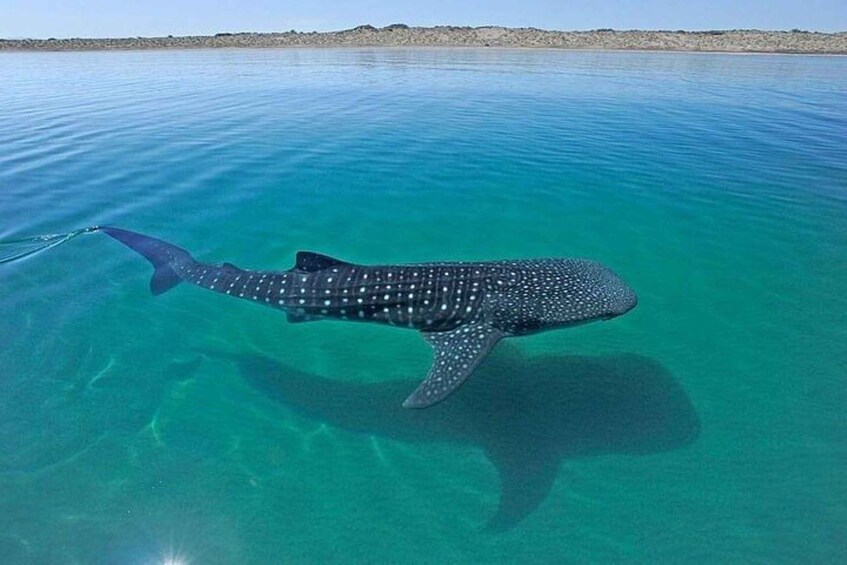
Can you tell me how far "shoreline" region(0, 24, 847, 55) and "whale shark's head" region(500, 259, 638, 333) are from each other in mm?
93708

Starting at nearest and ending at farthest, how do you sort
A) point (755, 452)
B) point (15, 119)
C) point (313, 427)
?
1. point (755, 452)
2. point (313, 427)
3. point (15, 119)

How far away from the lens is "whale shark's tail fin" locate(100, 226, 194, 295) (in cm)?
988

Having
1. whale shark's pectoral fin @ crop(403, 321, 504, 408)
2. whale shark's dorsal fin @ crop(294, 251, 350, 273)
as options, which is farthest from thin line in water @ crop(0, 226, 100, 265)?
whale shark's pectoral fin @ crop(403, 321, 504, 408)

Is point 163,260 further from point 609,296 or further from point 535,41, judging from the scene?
point 535,41

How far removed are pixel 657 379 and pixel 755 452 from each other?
1.70 meters

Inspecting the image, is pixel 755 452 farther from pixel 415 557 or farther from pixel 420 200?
pixel 420 200

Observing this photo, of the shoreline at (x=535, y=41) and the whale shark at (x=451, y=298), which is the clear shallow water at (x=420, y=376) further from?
the shoreline at (x=535, y=41)

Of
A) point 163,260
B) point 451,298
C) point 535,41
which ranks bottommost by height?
point 163,260

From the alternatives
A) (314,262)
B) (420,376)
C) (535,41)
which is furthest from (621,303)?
(535,41)

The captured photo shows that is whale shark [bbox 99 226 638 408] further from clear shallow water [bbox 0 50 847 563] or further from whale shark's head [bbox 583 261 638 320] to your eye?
clear shallow water [bbox 0 50 847 563]

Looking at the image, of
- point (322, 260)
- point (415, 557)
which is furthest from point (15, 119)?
point (415, 557)

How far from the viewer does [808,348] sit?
9.06 m

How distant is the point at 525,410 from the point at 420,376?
1837mm

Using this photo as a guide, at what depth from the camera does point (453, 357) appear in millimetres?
7352
